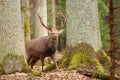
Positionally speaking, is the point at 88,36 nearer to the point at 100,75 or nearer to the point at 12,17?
the point at 100,75

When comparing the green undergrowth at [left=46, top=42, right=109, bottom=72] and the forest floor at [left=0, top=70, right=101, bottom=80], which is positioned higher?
the green undergrowth at [left=46, top=42, right=109, bottom=72]

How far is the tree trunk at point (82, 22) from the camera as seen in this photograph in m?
12.6

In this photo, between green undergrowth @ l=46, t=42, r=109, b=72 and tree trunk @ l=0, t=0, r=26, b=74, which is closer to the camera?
tree trunk @ l=0, t=0, r=26, b=74

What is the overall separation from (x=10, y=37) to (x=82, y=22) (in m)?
2.59

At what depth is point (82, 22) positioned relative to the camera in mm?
12578

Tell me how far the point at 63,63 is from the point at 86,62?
970 mm

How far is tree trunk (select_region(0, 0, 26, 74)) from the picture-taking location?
451 inches

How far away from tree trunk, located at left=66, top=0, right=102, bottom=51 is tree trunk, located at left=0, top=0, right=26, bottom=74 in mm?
2002

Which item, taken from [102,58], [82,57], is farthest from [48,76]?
[102,58]

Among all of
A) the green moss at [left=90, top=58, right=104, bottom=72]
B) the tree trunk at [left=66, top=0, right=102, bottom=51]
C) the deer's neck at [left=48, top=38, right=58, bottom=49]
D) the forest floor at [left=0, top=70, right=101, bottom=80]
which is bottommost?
the forest floor at [left=0, top=70, right=101, bottom=80]

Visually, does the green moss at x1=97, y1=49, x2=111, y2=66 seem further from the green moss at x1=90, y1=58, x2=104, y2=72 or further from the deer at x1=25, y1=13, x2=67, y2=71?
the deer at x1=25, y1=13, x2=67, y2=71

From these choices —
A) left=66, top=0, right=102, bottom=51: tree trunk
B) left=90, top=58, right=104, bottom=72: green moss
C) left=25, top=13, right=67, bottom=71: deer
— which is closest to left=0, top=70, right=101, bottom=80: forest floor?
left=90, top=58, right=104, bottom=72: green moss

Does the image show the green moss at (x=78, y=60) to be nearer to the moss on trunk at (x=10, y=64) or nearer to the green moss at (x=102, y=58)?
the green moss at (x=102, y=58)

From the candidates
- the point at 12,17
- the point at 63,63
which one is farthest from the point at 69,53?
the point at 12,17
